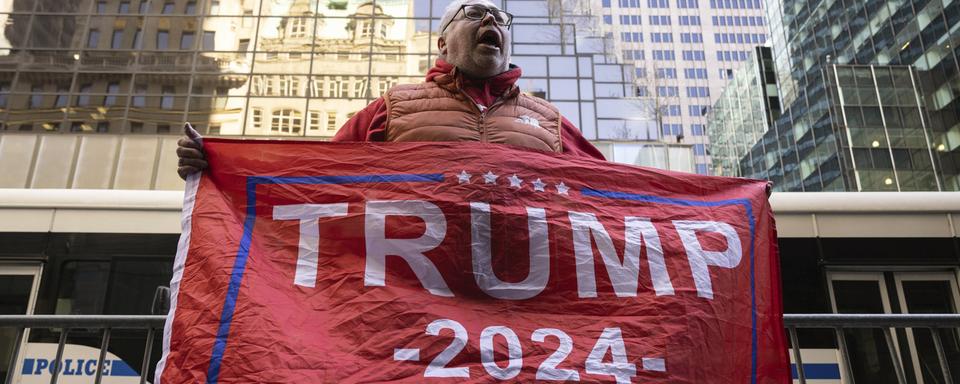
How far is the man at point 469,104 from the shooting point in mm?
3207

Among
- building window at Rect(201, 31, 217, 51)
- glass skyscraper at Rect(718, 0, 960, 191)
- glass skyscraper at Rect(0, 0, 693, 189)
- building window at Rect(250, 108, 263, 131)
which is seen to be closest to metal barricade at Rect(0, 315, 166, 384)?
glass skyscraper at Rect(0, 0, 693, 189)

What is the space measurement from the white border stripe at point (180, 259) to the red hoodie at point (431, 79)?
66cm

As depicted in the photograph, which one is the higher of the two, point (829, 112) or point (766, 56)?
point (766, 56)

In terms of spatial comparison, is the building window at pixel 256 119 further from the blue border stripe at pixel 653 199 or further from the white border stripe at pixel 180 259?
the blue border stripe at pixel 653 199

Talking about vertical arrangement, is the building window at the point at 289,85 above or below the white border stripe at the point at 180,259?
above

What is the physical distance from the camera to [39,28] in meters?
24.8

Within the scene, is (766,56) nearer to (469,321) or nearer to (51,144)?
(51,144)

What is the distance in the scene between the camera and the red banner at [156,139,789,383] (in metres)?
2.54

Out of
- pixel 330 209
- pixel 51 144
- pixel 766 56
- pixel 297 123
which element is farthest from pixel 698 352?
pixel 766 56

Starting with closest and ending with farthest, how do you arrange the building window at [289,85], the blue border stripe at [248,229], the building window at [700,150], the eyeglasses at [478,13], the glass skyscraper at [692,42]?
the blue border stripe at [248,229], the eyeglasses at [478,13], the building window at [289,85], the building window at [700,150], the glass skyscraper at [692,42]

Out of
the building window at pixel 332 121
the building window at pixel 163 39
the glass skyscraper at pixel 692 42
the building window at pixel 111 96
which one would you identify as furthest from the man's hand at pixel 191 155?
the glass skyscraper at pixel 692 42

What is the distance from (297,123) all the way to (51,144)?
713 cm

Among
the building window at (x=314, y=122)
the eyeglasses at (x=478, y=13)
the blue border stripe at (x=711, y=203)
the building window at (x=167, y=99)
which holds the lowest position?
the blue border stripe at (x=711, y=203)

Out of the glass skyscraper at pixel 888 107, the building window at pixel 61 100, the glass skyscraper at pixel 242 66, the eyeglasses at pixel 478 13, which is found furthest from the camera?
the glass skyscraper at pixel 888 107
